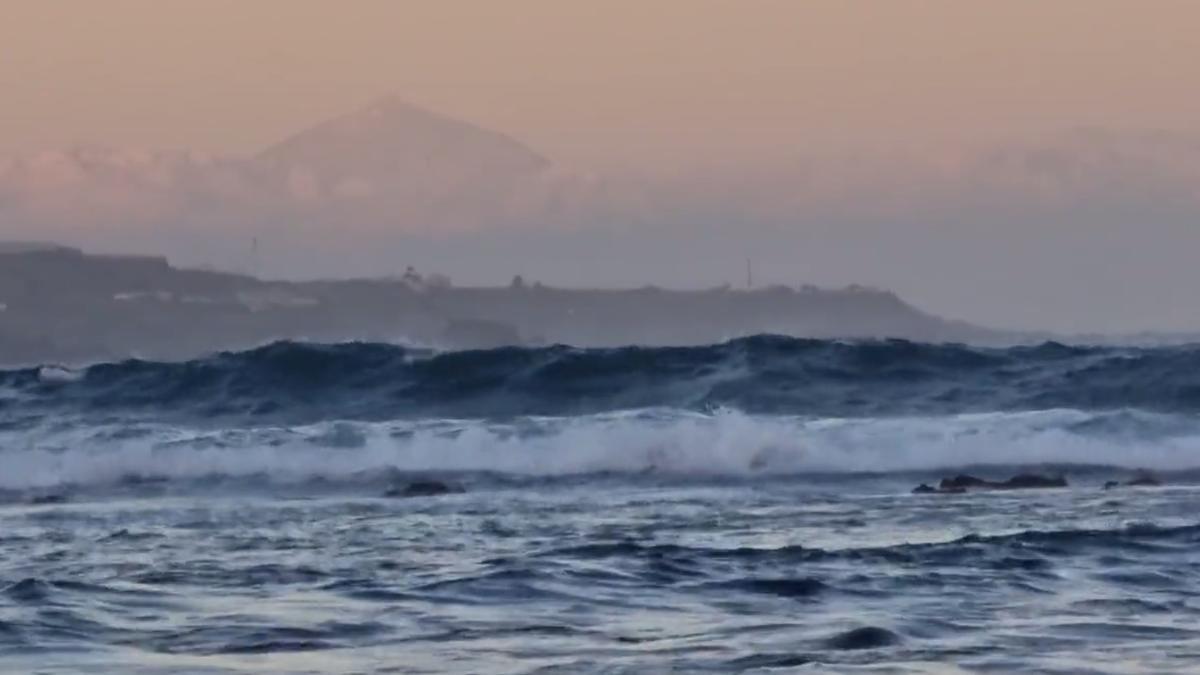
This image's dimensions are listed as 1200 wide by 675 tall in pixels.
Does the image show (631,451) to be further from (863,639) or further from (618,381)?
(863,639)

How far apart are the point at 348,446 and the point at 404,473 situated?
1.12m

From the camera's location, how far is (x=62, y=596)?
10.1 meters

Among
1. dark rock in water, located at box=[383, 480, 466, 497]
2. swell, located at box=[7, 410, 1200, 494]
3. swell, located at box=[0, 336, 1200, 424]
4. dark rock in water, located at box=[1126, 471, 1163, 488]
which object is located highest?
swell, located at box=[0, 336, 1200, 424]

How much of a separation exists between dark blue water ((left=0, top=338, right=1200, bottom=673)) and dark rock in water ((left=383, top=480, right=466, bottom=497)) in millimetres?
284

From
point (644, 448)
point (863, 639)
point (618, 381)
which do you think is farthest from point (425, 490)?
point (863, 639)

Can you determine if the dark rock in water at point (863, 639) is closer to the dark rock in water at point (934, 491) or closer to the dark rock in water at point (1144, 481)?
the dark rock in water at point (934, 491)

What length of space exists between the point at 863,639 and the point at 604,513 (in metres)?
7.08

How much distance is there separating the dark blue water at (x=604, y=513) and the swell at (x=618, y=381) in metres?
0.06

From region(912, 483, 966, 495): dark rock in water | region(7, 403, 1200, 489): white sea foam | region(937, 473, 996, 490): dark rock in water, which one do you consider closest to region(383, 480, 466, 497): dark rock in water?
region(7, 403, 1200, 489): white sea foam

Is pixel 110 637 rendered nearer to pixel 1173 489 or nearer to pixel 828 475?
pixel 1173 489

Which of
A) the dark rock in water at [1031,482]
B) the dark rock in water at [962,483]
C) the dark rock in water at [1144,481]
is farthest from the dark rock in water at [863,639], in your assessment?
the dark rock in water at [1144,481]

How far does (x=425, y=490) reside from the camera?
18.4 m

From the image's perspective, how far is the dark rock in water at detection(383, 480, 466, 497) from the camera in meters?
18.3

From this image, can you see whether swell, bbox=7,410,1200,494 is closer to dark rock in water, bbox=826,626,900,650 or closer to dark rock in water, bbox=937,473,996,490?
dark rock in water, bbox=937,473,996,490
